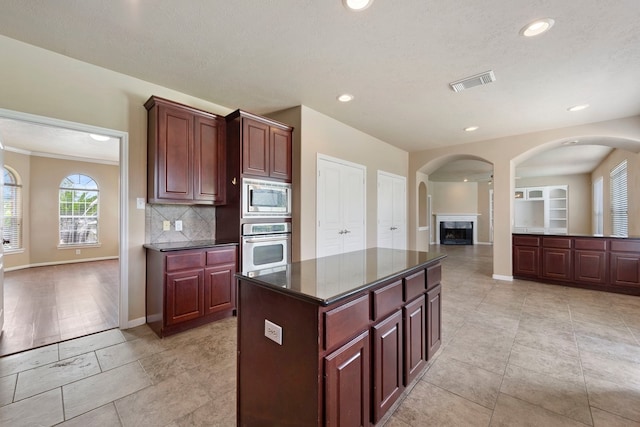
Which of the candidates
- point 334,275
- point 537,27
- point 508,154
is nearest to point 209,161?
point 334,275

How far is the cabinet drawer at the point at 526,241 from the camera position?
4906mm

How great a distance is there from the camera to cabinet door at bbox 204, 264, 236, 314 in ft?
9.72

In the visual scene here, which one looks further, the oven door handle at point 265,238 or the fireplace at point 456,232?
the fireplace at point 456,232

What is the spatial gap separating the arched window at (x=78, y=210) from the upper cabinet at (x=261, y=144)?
19.7 ft

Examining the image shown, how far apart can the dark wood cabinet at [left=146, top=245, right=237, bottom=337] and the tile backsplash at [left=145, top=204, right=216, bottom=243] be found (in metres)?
0.28

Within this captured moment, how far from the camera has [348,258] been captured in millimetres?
2172

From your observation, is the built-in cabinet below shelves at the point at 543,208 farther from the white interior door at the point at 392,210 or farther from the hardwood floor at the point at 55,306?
the hardwood floor at the point at 55,306

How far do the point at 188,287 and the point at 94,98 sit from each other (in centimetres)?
214

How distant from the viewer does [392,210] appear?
224 inches

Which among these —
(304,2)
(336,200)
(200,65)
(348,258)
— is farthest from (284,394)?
(336,200)

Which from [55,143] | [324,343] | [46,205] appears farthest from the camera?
[46,205]

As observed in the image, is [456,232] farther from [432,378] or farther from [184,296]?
[184,296]

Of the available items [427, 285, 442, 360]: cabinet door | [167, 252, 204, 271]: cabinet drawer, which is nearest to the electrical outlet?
[427, 285, 442, 360]: cabinet door

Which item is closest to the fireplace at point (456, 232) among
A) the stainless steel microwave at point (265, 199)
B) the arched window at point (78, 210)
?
the stainless steel microwave at point (265, 199)
